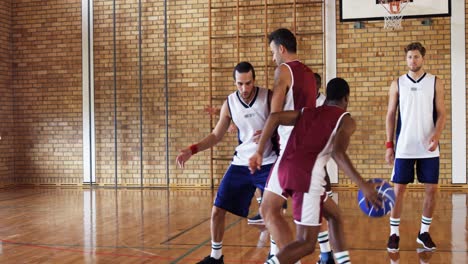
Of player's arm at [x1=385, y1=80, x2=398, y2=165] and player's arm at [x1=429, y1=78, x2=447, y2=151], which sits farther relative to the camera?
player's arm at [x1=385, y1=80, x2=398, y2=165]

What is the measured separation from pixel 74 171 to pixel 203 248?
293 inches

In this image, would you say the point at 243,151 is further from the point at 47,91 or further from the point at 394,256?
the point at 47,91

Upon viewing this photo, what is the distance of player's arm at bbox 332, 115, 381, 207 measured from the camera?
348 centimetres

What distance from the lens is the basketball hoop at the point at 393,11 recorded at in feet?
35.5

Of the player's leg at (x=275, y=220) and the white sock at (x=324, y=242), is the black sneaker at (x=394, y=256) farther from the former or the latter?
the player's leg at (x=275, y=220)

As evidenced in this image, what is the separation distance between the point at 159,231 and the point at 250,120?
2694 millimetres

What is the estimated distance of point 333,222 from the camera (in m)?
4.12

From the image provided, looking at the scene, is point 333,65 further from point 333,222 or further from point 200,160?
Answer: point 333,222

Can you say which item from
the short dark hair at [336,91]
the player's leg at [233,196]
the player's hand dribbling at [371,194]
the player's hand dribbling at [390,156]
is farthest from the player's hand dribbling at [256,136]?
the player's hand dribbling at [390,156]

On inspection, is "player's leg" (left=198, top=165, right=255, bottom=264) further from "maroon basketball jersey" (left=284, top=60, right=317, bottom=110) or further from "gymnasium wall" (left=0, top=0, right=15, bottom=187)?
"gymnasium wall" (left=0, top=0, right=15, bottom=187)

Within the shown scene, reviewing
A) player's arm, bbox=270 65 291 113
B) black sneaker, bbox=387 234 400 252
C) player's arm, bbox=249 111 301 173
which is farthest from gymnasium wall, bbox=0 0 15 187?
player's arm, bbox=249 111 301 173

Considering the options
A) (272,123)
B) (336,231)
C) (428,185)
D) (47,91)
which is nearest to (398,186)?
(428,185)

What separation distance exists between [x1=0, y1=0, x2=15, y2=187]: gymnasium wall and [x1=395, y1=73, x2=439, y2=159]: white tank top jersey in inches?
381

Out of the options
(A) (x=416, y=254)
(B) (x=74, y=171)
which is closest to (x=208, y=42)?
(B) (x=74, y=171)
